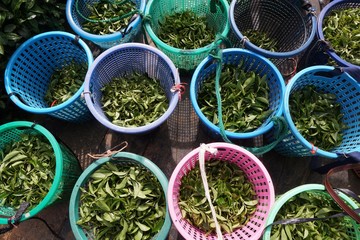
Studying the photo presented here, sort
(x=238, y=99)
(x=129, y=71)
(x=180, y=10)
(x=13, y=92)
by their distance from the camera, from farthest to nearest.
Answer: (x=180, y=10) < (x=129, y=71) < (x=238, y=99) < (x=13, y=92)

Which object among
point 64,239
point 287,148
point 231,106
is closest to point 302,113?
point 287,148

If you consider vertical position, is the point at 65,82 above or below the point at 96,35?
below

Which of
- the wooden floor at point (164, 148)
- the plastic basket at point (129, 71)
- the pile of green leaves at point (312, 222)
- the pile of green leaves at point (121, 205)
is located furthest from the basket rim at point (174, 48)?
the pile of green leaves at point (312, 222)

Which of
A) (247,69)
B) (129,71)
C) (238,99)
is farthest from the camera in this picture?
(129,71)

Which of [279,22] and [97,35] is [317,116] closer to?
[279,22]

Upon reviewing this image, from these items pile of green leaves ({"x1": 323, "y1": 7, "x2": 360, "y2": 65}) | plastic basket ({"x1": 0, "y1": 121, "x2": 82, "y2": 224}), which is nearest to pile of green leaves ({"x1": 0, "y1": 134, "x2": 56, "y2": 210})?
plastic basket ({"x1": 0, "y1": 121, "x2": 82, "y2": 224})

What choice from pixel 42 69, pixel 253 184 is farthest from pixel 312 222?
pixel 42 69

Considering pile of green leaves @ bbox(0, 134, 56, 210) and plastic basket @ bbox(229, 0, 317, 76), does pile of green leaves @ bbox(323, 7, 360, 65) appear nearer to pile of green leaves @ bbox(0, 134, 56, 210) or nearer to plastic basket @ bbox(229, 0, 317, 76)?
plastic basket @ bbox(229, 0, 317, 76)

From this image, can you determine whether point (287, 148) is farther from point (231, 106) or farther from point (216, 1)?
point (216, 1)

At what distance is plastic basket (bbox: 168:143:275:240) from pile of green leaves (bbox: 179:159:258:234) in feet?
0.11

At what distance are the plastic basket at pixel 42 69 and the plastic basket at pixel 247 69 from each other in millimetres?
740

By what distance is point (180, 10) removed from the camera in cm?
225

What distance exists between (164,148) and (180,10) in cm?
118

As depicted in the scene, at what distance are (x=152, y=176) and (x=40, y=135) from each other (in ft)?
2.52
